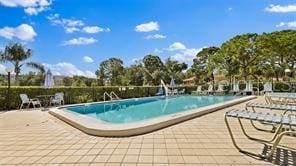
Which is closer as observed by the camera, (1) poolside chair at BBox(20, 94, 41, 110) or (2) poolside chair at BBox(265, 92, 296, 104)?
(2) poolside chair at BBox(265, 92, 296, 104)

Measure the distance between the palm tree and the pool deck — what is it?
16.0 meters

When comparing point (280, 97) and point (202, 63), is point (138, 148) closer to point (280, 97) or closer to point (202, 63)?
point (280, 97)

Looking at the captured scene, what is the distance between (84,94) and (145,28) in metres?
11.8

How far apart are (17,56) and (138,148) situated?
20300mm

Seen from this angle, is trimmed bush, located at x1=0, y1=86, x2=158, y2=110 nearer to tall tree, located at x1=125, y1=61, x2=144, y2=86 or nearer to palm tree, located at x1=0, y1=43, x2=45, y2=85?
palm tree, located at x1=0, y1=43, x2=45, y2=85

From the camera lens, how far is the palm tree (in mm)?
19688

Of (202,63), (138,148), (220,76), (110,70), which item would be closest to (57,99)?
(138,148)

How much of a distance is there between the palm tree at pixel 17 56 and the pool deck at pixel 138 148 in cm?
1600

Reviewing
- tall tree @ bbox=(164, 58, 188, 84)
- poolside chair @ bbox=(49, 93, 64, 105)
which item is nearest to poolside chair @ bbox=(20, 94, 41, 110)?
poolside chair @ bbox=(49, 93, 64, 105)

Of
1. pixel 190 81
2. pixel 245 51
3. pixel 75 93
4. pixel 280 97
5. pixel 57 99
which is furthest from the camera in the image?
pixel 190 81

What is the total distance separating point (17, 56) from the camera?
20.1 meters

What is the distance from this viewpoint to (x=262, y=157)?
10.7 ft

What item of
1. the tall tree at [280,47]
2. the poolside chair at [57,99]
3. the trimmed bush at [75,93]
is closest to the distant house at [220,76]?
the tall tree at [280,47]

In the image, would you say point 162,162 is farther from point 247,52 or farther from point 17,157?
point 247,52
